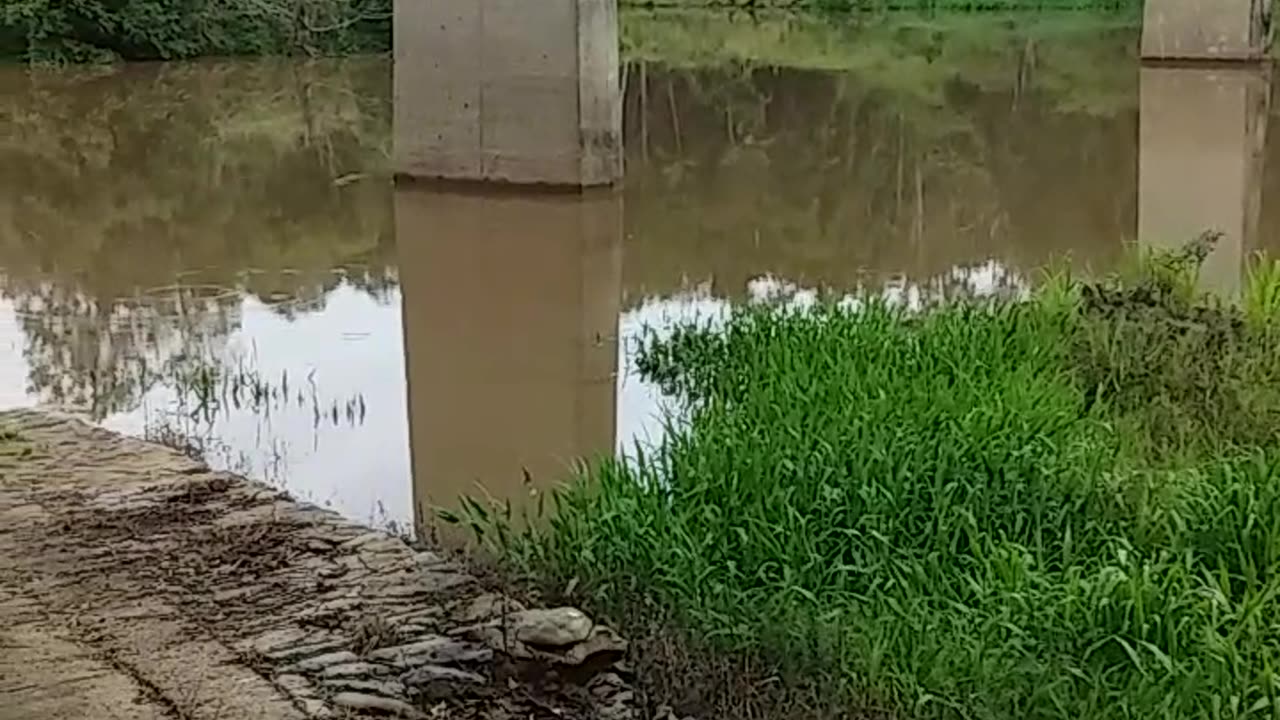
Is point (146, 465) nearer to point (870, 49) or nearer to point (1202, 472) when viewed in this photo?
point (1202, 472)

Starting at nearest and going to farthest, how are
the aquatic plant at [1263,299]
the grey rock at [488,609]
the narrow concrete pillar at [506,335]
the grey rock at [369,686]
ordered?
the grey rock at [369,686], the grey rock at [488,609], the narrow concrete pillar at [506,335], the aquatic plant at [1263,299]

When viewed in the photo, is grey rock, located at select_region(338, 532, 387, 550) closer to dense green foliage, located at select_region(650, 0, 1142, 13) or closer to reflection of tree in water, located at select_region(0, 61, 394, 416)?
reflection of tree in water, located at select_region(0, 61, 394, 416)

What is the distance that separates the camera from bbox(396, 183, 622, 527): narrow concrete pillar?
699cm

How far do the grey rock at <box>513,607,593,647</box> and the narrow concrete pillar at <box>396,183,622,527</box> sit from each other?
1638 millimetres

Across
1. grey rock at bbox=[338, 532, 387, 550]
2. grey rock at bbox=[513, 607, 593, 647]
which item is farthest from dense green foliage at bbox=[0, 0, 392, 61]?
grey rock at bbox=[513, 607, 593, 647]

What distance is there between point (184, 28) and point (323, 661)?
74.1 feet

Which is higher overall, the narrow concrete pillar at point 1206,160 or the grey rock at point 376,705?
the narrow concrete pillar at point 1206,160

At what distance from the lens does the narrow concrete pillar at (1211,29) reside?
24.0m

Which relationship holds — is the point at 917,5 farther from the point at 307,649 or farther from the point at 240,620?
the point at 307,649

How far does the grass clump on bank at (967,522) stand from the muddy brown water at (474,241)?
109 centimetres

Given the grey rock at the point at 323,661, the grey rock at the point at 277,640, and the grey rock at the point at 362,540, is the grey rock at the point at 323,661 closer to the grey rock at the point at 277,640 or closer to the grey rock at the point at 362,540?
the grey rock at the point at 277,640

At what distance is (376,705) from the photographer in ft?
13.8

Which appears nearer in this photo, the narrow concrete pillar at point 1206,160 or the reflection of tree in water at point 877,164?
the narrow concrete pillar at point 1206,160

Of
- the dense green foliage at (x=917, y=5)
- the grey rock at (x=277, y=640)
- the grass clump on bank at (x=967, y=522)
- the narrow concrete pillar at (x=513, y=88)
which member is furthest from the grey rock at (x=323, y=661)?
the dense green foliage at (x=917, y=5)
